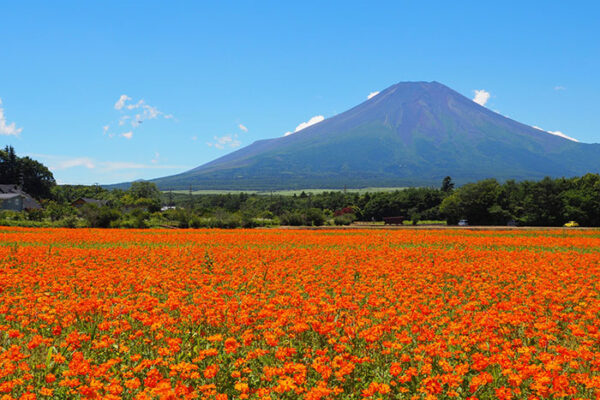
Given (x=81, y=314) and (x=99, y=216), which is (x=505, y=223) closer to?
(x=99, y=216)

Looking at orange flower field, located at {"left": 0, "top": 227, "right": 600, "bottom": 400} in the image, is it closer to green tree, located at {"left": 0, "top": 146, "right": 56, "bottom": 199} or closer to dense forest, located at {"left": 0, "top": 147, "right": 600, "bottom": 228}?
dense forest, located at {"left": 0, "top": 147, "right": 600, "bottom": 228}

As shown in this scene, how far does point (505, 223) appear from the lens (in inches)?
2724

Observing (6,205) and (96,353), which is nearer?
(96,353)

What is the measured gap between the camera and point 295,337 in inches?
272

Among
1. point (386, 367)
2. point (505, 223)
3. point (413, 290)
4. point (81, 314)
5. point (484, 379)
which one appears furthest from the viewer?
point (505, 223)

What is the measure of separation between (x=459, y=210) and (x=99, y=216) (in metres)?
51.6

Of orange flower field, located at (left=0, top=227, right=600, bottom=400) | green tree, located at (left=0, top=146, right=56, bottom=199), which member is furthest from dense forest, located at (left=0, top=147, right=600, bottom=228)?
orange flower field, located at (left=0, top=227, right=600, bottom=400)

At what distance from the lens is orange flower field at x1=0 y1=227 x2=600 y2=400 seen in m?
4.84

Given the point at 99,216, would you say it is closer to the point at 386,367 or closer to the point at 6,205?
the point at 386,367

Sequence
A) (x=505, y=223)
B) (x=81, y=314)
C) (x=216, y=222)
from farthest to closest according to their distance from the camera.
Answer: (x=505, y=223), (x=216, y=222), (x=81, y=314)

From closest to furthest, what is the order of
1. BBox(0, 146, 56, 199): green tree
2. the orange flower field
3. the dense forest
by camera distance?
the orange flower field
the dense forest
BBox(0, 146, 56, 199): green tree

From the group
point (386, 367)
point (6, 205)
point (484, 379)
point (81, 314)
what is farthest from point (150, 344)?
point (6, 205)

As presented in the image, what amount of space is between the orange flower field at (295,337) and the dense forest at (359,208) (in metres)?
37.6

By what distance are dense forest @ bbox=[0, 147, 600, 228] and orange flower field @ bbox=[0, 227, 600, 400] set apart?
37637mm
